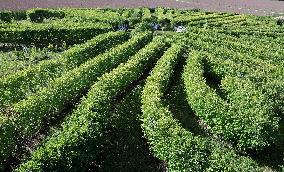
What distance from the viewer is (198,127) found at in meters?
32.5

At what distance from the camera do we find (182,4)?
83250mm

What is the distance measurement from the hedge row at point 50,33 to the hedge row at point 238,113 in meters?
21.2

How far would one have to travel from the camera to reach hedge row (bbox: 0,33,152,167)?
2652 cm

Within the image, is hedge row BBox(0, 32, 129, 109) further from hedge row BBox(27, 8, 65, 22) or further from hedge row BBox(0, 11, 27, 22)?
hedge row BBox(0, 11, 27, 22)

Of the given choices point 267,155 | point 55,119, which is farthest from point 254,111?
point 55,119

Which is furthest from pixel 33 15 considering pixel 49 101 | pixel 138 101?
pixel 49 101

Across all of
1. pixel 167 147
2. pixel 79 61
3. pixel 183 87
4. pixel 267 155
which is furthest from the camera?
pixel 79 61

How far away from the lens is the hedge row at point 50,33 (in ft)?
166

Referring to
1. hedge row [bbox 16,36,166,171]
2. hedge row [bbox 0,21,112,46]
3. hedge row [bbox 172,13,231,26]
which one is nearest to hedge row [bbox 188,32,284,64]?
hedge row [bbox 172,13,231,26]

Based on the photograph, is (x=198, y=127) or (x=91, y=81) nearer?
(x=198, y=127)

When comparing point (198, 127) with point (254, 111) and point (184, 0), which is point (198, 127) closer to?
point (254, 111)

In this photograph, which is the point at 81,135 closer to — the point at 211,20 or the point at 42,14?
the point at 42,14

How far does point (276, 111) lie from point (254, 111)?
18.8 ft

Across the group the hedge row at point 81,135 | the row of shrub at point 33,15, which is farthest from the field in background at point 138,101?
the row of shrub at point 33,15
